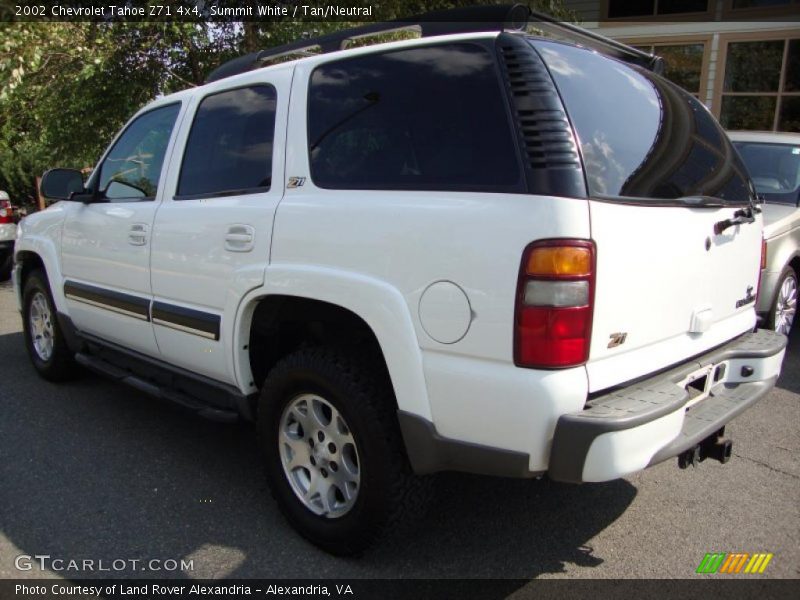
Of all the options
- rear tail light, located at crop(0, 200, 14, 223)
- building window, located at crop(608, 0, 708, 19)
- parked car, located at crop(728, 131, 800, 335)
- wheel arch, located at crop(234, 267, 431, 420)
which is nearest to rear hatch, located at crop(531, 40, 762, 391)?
wheel arch, located at crop(234, 267, 431, 420)

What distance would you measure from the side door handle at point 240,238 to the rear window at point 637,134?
1411 mm

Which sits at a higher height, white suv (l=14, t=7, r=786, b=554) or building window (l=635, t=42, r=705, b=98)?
building window (l=635, t=42, r=705, b=98)

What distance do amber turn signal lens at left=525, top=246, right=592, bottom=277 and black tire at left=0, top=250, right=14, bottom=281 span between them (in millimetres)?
8995

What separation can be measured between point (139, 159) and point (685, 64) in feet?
35.1

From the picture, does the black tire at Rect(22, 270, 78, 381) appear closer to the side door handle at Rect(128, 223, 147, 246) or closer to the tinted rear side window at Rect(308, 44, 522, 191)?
the side door handle at Rect(128, 223, 147, 246)

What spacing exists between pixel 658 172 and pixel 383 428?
1.41 meters

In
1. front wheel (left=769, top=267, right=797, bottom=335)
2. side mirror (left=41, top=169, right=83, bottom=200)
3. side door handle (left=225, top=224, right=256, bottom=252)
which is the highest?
side mirror (left=41, top=169, right=83, bottom=200)

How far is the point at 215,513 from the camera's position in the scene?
Result: 3062 mm

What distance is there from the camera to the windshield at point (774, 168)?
5.91 metres

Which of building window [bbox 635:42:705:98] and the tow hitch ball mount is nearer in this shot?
the tow hitch ball mount

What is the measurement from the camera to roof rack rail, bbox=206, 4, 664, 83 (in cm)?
237

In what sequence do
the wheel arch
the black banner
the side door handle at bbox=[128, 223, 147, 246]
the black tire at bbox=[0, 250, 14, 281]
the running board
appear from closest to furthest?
the wheel arch
the black banner
the running board
the side door handle at bbox=[128, 223, 147, 246]
the black tire at bbox=[0, 250, 14, 281]

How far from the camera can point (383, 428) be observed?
238 centimetres
